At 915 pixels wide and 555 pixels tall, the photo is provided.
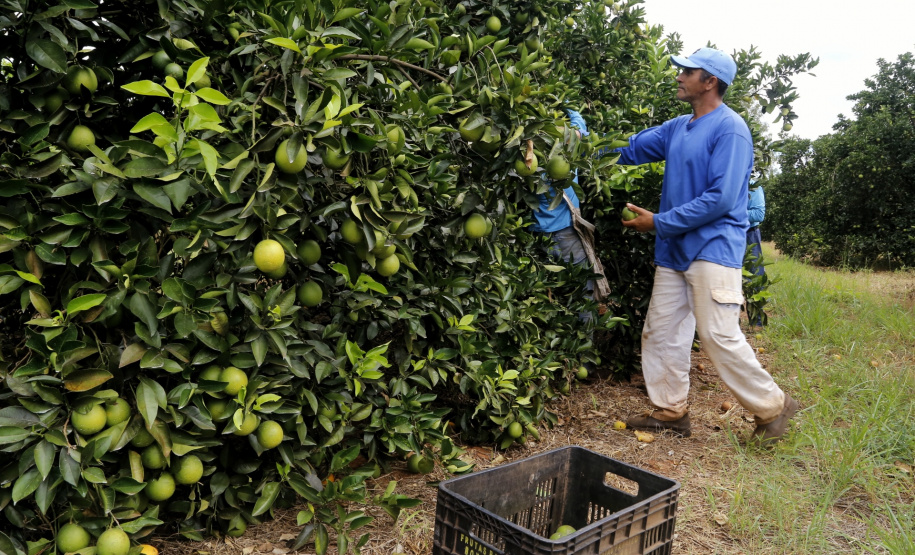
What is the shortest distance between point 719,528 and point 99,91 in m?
2.81

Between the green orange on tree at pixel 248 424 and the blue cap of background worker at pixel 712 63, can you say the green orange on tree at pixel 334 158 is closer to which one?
the green orange on tree at pixel 248 424

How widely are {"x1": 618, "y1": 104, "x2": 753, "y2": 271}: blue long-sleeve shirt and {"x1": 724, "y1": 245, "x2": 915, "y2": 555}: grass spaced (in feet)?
3.41

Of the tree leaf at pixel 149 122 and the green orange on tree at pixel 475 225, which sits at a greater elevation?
the tree leaf at pixel 149 122

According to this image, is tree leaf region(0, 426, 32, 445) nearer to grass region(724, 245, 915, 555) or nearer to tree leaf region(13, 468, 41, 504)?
tree leaf region(13, 468, 41, 504)

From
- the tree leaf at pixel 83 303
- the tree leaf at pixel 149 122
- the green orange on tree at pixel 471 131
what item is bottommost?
the tree leaf at pixel 83 303

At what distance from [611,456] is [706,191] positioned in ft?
4.71

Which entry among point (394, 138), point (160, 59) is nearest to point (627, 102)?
point (394, 138)

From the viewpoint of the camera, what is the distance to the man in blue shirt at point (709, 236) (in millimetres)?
3186

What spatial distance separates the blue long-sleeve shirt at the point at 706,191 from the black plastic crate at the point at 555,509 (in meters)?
1.44

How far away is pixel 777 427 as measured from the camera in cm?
331

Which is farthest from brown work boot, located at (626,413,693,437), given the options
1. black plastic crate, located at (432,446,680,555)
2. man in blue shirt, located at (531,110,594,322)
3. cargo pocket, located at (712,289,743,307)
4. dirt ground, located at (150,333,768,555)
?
black plastic crate, located at (432,446,680,555)

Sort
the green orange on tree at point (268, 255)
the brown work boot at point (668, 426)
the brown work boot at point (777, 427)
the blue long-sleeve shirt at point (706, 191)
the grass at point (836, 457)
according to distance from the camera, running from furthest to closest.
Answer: the brown work boot at point (668, 426), the brown work boot at point (777, 427), the blue long-sleeve shirt at point (706, 191), the grass at point (836, 457), the green orange on tree at point (268, 255)

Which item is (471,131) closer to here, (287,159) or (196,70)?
(287,159)

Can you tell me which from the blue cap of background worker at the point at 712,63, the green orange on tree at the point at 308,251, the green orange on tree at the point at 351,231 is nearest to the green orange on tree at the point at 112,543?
the green orange on tree at the point at 308,251
